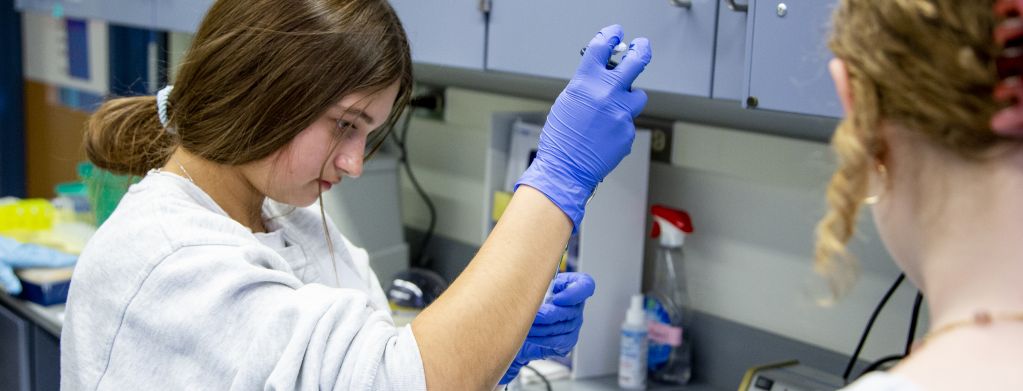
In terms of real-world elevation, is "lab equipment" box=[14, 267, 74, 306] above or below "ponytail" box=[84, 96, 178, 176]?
below

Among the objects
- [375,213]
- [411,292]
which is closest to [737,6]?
[411,292]

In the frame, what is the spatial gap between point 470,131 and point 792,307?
2.87 ft

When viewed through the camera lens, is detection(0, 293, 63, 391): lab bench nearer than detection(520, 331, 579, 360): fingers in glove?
No

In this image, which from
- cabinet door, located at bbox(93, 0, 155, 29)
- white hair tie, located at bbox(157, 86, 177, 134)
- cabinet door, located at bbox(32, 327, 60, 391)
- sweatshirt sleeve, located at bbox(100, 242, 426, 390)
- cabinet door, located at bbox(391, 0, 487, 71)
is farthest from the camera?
cabinet door, located at bbox(93, 0, 155, 29)

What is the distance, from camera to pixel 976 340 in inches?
23.9

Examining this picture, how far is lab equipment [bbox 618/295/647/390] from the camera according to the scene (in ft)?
5.53

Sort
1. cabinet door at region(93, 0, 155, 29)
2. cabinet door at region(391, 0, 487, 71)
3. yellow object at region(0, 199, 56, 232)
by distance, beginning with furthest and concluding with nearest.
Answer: yellow object at region(0, 199, 56, 232), cabinet door at region(93, 0, 155, 29), cabinet door at region(391, 0, 487, 71)

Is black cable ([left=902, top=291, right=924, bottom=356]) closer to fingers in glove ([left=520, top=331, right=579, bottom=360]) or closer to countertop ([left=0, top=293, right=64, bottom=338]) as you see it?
fingers in glove ([left=520, top=331, right=579, bottom=360])

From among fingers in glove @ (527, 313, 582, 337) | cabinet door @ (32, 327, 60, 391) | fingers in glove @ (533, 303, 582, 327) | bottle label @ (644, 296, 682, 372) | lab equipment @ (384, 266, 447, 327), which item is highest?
fingers in glove @ (533, 303, 582, 327)

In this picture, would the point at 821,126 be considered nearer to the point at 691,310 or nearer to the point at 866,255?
the point at 866,255

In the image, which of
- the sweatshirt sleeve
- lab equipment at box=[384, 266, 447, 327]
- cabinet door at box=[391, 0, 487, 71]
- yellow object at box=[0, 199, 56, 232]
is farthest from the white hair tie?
yellow object at box=[0, 199, 56, 232]

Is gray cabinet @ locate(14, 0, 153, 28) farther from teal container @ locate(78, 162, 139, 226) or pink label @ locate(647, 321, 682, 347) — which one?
pink label @ locate(647, 321, 682, 347)

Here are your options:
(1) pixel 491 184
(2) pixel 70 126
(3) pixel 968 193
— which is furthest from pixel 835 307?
(2) pixel 70 126

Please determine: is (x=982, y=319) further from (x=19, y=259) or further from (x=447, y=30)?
(x=19, y=259)
